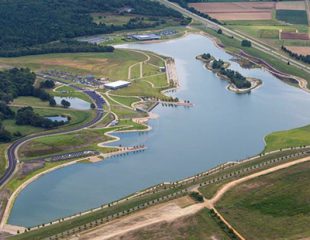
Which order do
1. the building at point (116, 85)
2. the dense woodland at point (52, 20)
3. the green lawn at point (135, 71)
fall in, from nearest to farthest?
the building at point (116, 85)
the green lawn at point (135, 71)
the dense woodland at point (52, 20)

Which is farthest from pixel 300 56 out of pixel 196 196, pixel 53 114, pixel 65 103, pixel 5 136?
pixel 196 196

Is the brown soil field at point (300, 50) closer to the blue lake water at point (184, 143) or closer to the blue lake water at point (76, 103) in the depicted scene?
the blue lake water at point (184, 143)

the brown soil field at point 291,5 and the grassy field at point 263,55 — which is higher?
the brown soil field at point 291,5

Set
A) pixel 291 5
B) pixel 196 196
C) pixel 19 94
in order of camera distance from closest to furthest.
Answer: pixel 196 196 → pixel 19 94 → pixel 291 5

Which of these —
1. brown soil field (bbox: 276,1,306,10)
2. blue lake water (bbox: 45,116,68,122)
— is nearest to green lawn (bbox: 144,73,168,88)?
blue lake water (bbox: 45,116,68,122)

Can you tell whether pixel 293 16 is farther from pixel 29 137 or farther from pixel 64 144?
pixel 29 137

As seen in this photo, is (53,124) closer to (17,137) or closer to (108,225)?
(17,137)

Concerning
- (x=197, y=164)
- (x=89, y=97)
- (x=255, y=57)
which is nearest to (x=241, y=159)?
(x=197, y=164)

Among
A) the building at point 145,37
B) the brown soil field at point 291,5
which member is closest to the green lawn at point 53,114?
the building at point 145,37
